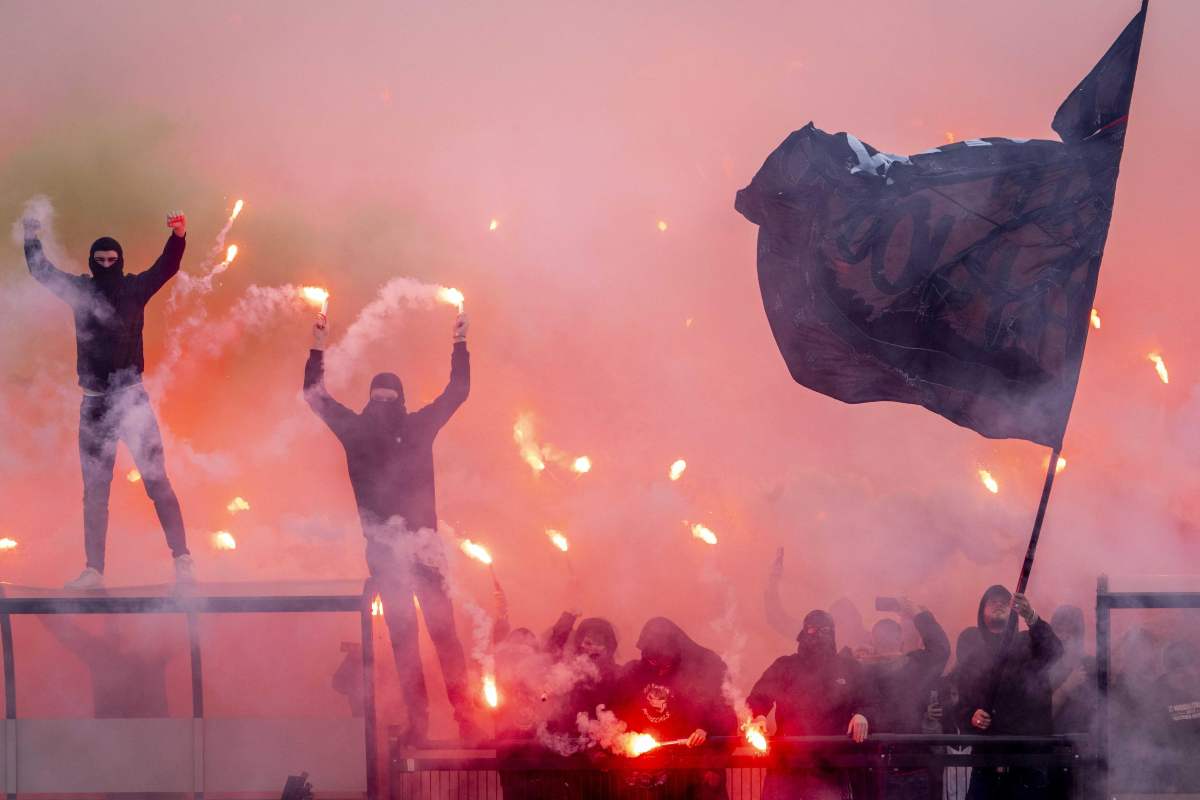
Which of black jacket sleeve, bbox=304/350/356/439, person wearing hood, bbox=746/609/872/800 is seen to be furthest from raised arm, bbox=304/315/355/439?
person wearing hood, bbox=746/609/872/800

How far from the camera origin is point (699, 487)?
5.71 metres

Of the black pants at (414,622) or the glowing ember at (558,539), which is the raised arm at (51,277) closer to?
the black pants at (414,622)

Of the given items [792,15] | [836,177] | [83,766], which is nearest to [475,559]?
[83,766]

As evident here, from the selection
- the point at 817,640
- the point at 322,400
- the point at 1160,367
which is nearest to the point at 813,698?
the point at 817,640

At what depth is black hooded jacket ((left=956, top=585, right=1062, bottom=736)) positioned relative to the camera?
489 cm

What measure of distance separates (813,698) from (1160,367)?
2.35 m

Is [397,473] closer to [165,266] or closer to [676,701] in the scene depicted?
[165,266]

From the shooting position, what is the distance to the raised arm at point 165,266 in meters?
5.65

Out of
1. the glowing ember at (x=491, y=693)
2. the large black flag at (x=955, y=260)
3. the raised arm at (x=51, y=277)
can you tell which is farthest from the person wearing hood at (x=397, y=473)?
the large black flag at (x=955, y=260)

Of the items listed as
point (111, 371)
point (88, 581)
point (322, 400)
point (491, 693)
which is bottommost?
point (491, 693)

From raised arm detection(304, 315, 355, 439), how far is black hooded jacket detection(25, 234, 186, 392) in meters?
0.77

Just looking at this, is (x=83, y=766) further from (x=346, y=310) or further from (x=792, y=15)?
(x=792, y=15)

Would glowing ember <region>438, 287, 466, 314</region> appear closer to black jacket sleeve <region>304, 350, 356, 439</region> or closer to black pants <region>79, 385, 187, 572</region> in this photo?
black jacket sleeve <region>304, 350, 356, 439</region>

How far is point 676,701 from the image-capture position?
4973 mm
